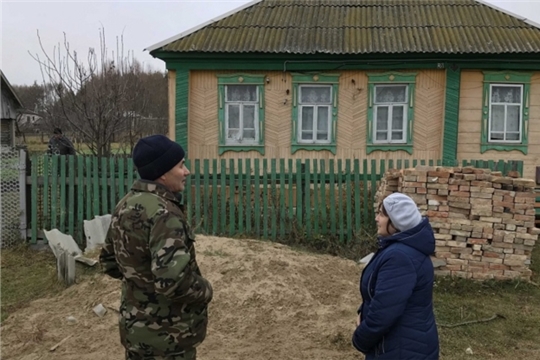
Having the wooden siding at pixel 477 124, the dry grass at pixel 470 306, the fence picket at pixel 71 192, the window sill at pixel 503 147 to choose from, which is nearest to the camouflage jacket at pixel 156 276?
the dry grass at pixel 470 306

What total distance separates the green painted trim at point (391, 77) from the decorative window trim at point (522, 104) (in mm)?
1640

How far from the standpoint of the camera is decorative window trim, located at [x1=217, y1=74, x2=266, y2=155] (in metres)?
11.1

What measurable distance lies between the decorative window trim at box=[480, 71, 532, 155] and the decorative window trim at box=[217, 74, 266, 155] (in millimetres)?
5022

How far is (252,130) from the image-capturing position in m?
11.4

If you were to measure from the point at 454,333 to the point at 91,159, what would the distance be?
6.07m

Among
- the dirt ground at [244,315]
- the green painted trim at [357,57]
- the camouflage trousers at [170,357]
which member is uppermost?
the green painted trim at [357,57]

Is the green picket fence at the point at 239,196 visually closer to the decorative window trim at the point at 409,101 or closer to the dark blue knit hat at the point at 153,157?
the decorative window trim at the point at 409,101

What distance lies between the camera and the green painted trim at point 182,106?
11031 mm

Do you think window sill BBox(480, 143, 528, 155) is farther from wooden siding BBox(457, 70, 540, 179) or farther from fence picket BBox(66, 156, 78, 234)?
fence picket BBox(66, 156, 78, 234)

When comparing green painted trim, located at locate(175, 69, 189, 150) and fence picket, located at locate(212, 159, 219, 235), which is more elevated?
green painted trim, located at locate(175, 69, 189, 150)

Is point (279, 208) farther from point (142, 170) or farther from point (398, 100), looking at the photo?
point (142, 170)

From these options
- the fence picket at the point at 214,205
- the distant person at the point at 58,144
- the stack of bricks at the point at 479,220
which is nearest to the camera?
the stack of bricks at the point at 479,220

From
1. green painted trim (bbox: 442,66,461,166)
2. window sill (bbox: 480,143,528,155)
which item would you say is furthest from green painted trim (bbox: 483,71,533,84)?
window sill (bbox: 480,143,528,155)

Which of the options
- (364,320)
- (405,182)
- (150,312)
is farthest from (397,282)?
(405,182)
